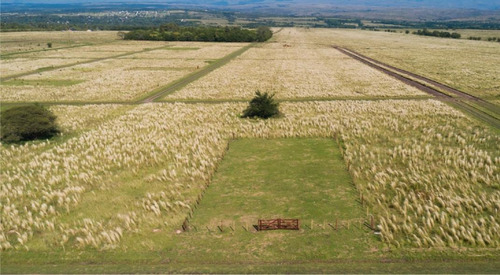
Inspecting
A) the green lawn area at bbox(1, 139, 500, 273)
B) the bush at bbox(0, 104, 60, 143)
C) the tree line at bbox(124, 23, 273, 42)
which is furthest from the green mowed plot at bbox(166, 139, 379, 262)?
the tree line at bbox(124, 23, 273, 42)

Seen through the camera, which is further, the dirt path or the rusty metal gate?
the dirt path

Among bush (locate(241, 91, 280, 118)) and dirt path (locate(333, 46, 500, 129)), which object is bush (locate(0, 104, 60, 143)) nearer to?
bush (locate(241, 91, 280, 118))

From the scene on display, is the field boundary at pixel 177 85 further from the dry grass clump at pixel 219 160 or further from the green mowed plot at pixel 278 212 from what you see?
the green mowed plot at pixel 278 212

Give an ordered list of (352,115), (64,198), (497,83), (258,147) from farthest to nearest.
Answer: (497,83), (352,115), (258,147), (64,198)

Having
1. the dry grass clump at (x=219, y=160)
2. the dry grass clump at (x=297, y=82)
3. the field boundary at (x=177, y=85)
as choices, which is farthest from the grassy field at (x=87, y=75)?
the dry grass clump at (x=219, y=160)

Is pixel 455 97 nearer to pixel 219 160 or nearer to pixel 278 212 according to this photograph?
pixel 219 160

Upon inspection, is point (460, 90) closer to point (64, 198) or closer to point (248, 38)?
point (64, 198)

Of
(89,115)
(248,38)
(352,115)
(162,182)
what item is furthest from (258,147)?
(248,38)
